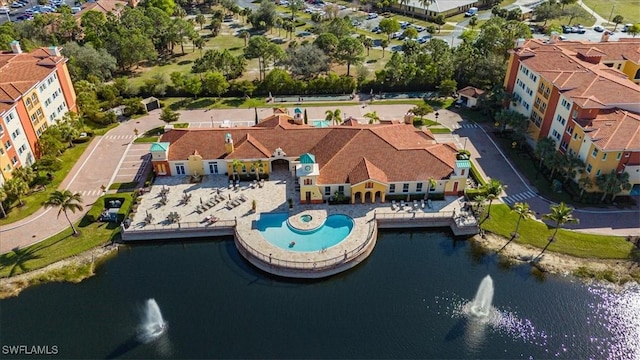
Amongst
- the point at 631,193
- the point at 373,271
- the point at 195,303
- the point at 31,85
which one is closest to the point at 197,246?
the point at 195,303

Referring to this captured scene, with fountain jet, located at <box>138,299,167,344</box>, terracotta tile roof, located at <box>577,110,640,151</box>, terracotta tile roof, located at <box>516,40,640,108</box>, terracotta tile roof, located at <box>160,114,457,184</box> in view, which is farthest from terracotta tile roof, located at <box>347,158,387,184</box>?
terracotta tile roof, located at <box>516,40,640,108</box>

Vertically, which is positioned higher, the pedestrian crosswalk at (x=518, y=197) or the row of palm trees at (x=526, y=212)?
the row of palm trees at (x=526, y=212)

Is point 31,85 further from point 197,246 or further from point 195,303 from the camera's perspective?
point 195,303

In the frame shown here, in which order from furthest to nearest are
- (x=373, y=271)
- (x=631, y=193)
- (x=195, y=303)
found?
(x=631, y=193), (x=373, y=271), (x=195, y=303)

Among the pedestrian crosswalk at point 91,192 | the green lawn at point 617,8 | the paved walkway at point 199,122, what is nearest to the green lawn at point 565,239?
the paved walkway at point 199,122

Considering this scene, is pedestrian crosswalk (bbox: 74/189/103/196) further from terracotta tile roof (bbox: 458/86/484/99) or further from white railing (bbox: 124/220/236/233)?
terracotta tile roof (bbox: 458/86/484/99)

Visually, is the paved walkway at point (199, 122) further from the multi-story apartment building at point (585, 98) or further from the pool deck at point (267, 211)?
the pool deck at point (267, 211)
